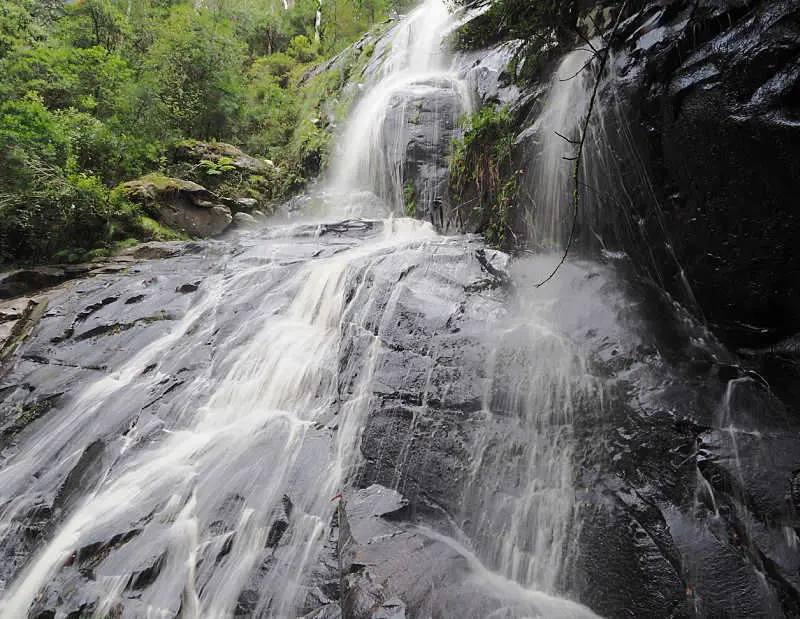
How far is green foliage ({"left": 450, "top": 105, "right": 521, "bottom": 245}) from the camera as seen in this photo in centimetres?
546

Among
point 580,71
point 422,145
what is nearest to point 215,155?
point 422,145

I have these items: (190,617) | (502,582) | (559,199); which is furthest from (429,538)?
(559,199)

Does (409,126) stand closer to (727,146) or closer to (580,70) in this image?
(580,70)

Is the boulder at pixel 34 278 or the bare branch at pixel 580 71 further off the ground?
the bare branch at pixel 580 71

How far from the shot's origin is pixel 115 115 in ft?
30.3

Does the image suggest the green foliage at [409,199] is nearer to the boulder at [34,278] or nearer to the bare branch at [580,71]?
the bare branch at [580,71]

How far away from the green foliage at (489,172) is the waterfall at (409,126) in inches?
45.1

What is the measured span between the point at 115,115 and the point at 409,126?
7.02 m

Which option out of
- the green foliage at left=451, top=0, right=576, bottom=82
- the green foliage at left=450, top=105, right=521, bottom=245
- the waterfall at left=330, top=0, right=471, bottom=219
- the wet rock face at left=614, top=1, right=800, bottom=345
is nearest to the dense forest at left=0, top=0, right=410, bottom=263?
the waterfall at left=330, top=0, right=471, bottom=219

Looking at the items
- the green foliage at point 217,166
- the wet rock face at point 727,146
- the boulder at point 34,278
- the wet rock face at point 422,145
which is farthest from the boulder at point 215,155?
the wet rock face at point 727,146

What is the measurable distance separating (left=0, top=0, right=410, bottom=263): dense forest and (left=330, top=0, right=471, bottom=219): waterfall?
1.75 m

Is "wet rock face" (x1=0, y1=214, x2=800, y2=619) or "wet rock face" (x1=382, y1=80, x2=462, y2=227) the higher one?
"wet rock face" (x1=382, y1=80, x2=462, y2=227)

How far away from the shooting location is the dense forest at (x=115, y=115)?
6961mm

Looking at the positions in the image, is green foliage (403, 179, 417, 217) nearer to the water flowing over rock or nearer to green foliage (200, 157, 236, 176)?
the water flowing over rock
